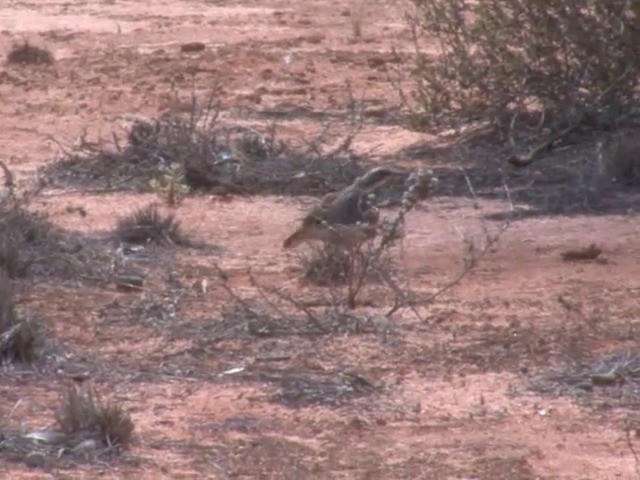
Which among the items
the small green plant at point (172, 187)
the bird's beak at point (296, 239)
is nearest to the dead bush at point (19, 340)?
the bird's beak at point (296, 239)

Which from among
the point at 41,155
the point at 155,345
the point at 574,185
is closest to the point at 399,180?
the point at 574,185

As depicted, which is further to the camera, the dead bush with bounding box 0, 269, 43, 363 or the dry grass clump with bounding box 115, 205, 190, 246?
the dry grass clump with bounding box 115, 205, 190, 246

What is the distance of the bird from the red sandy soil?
0.91 feet

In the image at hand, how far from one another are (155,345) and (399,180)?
4.04 meters

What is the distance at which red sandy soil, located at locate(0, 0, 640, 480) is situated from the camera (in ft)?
18.0

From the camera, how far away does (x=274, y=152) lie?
11430 mm

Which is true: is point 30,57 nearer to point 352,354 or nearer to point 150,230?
point 150,230

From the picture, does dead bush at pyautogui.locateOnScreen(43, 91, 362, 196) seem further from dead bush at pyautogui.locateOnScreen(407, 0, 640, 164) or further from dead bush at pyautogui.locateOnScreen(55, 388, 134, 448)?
dead bush at pyautogui.locateOnScreen(55, 388, 134, 448)

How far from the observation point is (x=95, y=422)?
5.42 metres

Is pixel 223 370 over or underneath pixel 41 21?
over

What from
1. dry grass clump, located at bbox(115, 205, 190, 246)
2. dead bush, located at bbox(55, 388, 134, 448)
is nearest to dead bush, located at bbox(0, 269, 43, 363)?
dead bush, located at bbox(55, 388, 134, 448)

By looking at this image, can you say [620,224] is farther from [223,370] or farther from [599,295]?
[223,370]

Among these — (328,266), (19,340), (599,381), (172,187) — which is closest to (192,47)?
(172,187)

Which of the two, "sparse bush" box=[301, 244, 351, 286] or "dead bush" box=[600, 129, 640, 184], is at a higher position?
"sparse bush" box=[301, 244, 351, 286]
